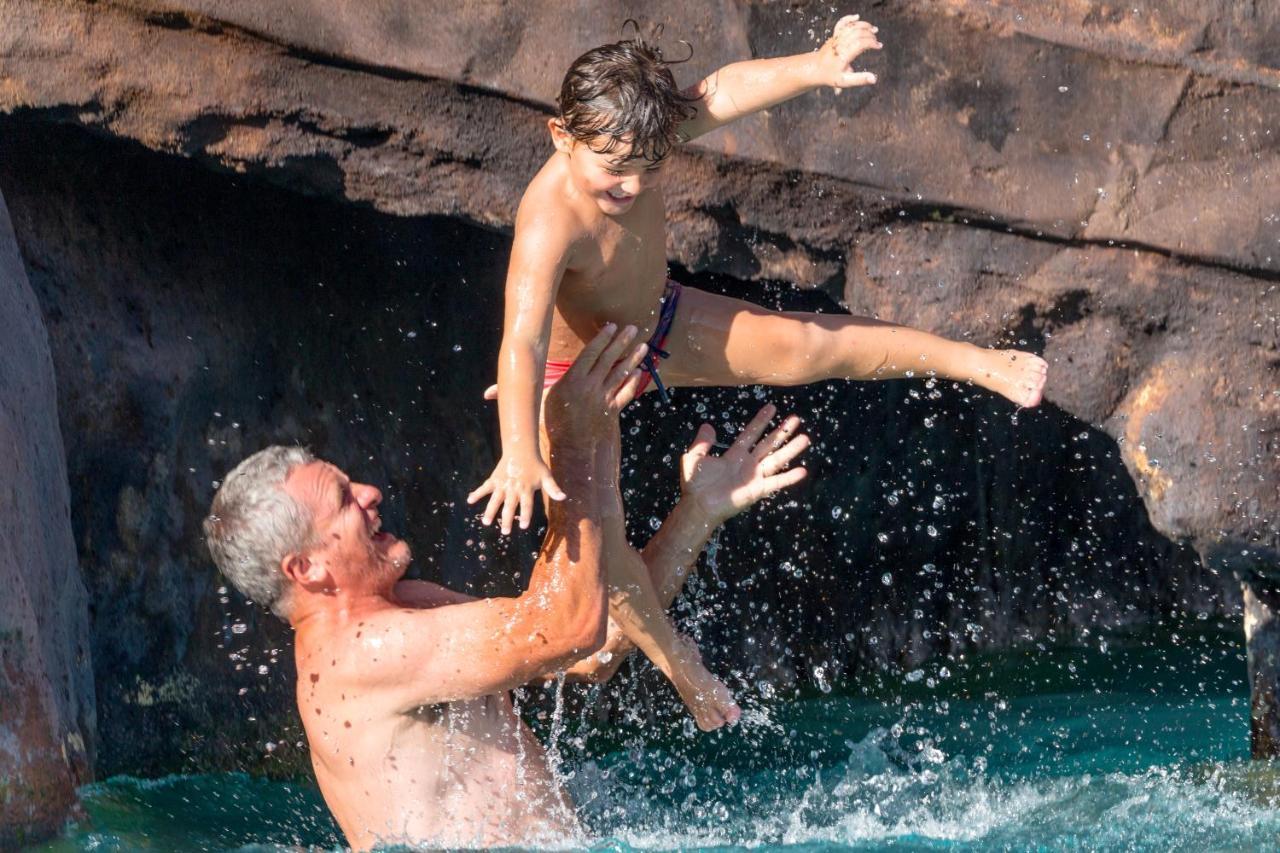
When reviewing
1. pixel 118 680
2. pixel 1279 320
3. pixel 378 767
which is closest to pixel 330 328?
pixel 118 680

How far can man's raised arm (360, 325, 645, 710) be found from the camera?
134 inches

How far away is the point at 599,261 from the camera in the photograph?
3.74 metres

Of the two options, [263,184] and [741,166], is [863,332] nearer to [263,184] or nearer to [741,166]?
[741,166]

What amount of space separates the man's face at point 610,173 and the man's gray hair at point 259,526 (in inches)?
36.1

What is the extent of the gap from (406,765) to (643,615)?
83 cm

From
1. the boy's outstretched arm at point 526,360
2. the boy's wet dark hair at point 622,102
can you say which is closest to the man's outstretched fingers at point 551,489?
the boy's outstretched arm at point 526,360

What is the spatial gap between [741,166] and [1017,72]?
0.74 metres

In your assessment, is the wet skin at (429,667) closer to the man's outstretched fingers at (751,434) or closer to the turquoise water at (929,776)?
the turquoise water at (929,776)

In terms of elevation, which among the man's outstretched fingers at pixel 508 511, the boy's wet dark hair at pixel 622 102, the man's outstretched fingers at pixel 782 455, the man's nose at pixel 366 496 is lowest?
the man's outstretched fingers at pixel 508 511

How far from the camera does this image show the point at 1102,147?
3990 millimetres

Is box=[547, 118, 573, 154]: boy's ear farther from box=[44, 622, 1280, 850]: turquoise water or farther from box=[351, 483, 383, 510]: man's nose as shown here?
box=[44, 622, 1280, 850]: turquoise water

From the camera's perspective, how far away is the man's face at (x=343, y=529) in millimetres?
3545

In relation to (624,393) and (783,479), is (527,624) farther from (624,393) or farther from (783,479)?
(783,479)

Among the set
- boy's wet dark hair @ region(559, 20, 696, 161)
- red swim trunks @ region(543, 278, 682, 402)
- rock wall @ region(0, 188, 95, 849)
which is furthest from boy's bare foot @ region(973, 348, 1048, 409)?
rock wall @ region(0, 188, 95, 849)
